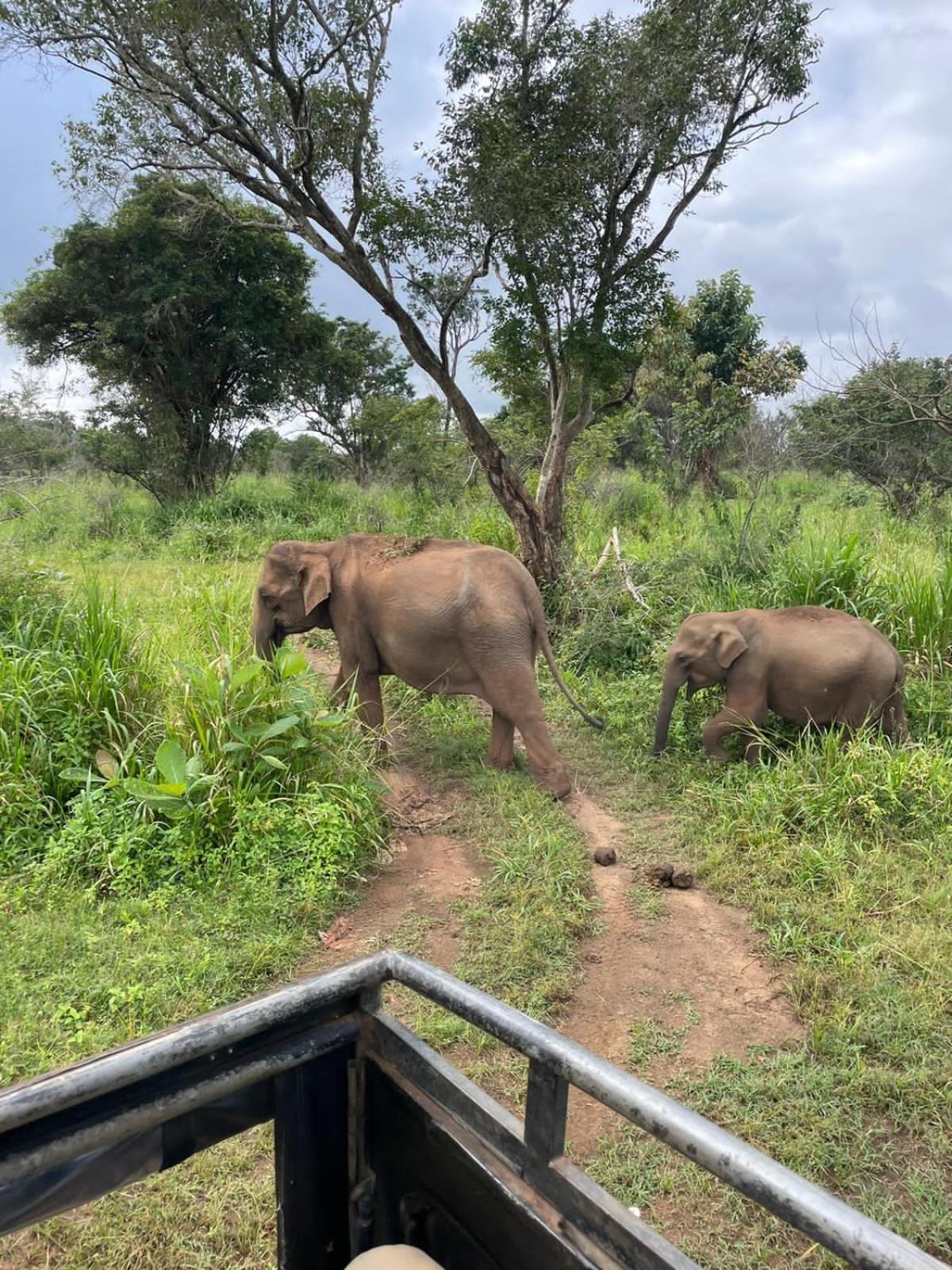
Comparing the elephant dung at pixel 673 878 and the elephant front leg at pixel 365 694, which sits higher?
the elephant front leg at pixel 365 694

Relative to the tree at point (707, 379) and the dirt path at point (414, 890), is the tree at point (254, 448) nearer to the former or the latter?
the tree at point (707, 379)

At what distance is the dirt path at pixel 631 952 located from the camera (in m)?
2.79

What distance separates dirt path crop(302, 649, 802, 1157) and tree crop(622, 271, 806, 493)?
751 cm

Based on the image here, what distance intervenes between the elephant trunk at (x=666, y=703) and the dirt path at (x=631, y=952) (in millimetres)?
699

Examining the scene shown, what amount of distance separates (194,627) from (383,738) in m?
1.59

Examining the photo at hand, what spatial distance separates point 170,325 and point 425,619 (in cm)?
1191

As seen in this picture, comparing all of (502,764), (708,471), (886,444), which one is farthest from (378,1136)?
(886,444)

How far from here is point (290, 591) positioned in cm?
504

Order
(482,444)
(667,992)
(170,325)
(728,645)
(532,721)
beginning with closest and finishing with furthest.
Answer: (667,992) → (532,721) → (728,645) → (482,444) → (170,325)

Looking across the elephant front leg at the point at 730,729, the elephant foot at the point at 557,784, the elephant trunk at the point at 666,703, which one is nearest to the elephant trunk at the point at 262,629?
the elephant foot at the point at 557,784

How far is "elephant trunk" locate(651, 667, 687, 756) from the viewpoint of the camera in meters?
4.95

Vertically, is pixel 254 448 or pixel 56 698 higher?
pixel 254 448

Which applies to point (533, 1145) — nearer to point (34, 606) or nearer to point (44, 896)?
point (44, 896)

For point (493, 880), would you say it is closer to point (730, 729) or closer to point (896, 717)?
point (730, 729)
